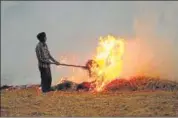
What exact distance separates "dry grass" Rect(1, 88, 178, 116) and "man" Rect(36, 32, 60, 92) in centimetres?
23

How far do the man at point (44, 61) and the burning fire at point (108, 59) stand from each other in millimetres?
829

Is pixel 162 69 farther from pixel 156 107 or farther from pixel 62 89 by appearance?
pixel 62 89

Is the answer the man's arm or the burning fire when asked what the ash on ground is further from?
the man's arm

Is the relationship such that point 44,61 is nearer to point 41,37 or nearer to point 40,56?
point 40,56

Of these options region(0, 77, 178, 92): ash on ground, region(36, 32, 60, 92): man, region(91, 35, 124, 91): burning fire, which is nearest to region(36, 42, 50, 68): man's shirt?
region(36, 32, 60, 92): man

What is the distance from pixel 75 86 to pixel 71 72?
0.93 ft

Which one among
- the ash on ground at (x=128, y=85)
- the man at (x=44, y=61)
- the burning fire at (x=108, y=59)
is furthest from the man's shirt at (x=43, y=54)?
the burning fire at (x=108, y=59)

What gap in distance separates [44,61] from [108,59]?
1246 millimetres

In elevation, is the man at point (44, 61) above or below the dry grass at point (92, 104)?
above

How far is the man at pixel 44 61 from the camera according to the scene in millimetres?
10469

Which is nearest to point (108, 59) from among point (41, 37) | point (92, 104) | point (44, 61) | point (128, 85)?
point (128, 85)

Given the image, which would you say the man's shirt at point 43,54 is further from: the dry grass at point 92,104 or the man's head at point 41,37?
the dry grass at point 92,104

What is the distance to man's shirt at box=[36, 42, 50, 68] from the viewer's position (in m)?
10.5

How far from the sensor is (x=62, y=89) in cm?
1070
